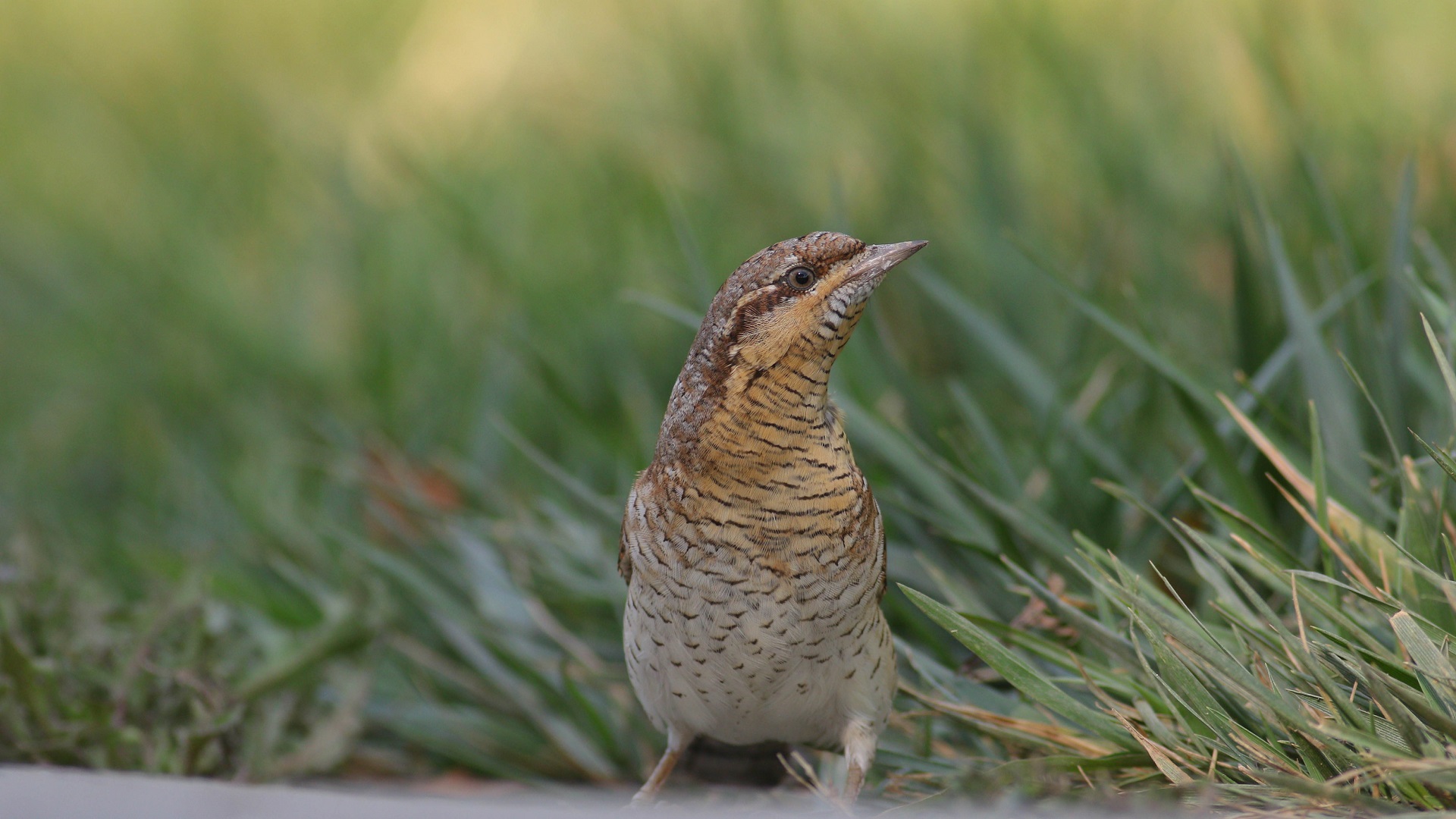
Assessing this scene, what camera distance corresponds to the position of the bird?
1.97 m

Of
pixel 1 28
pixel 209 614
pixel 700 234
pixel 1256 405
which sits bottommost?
pixel 209 614

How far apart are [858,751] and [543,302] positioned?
7.73 ft

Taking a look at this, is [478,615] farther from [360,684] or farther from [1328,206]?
→ [1328,206]

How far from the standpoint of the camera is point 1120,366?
3.09 metres

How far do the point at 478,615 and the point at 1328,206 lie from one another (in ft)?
7.26

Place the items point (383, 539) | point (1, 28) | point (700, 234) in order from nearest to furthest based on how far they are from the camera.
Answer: point (383, 539) < point (700, 234) < point (1, 28)

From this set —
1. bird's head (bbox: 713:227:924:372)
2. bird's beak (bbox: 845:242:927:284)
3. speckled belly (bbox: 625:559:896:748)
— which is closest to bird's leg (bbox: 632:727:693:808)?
speckled belly (bbox: 625:559:896:748)

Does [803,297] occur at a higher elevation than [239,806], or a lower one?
higher

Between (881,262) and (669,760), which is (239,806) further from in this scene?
(881,262)

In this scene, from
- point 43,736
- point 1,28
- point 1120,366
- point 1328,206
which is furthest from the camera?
point 1,28

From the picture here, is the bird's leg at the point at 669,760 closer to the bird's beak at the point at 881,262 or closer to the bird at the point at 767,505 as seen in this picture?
the bird at the point at 767,505

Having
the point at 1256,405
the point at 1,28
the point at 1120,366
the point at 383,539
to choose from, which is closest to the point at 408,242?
the point at 383,539

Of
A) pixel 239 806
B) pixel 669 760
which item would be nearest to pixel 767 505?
pixel 669 760

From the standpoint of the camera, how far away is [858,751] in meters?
2.19
